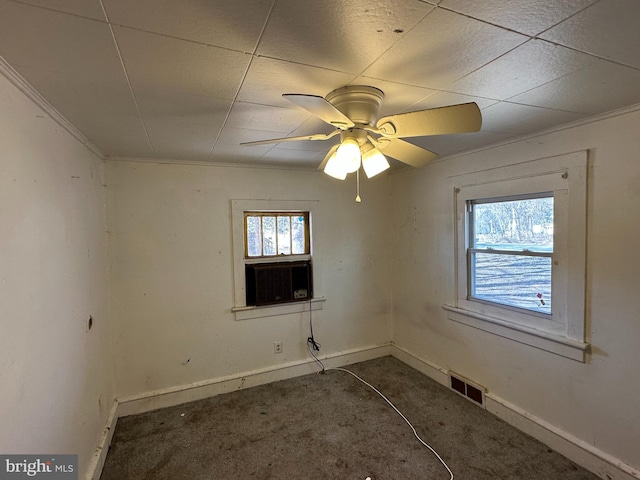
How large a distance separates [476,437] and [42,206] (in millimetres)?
2909

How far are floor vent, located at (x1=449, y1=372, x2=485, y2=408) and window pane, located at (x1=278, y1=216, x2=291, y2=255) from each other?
6.28 feet

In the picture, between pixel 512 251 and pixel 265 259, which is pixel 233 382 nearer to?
pixel 265 259

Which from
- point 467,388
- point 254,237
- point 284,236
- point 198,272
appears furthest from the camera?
point 284,236

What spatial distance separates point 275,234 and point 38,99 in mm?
2021

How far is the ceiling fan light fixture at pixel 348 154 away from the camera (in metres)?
1.33

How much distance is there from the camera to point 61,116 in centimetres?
159

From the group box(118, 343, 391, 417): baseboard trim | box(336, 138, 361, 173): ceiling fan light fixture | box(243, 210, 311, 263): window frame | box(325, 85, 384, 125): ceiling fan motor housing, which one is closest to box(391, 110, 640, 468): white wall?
box(118, 343, 391, 417): baseboard trim

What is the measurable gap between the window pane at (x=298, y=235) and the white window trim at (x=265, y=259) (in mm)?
73

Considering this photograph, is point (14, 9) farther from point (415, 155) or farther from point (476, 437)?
point (476, 437)

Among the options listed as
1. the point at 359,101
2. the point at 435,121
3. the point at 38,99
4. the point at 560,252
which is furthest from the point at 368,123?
the point at 560,252

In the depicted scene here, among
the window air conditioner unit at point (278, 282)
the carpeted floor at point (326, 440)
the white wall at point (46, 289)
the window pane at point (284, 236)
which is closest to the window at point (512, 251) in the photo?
the carpeted floor at point (326, 440)

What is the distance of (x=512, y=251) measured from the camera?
7.75 feet

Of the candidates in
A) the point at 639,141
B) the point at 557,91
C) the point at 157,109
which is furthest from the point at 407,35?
the point at 639,141

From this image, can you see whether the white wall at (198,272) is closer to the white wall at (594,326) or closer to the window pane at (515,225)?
the white wall at (594,326)
